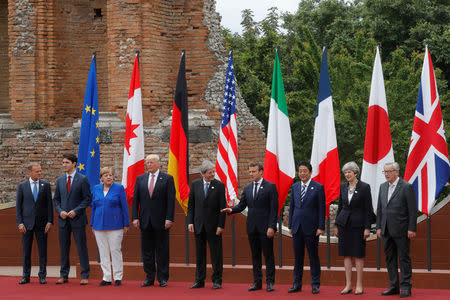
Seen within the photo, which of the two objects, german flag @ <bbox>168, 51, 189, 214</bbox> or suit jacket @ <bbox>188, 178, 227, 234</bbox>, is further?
german flag @ <bbox>168, 51, 189, 214</bbox>

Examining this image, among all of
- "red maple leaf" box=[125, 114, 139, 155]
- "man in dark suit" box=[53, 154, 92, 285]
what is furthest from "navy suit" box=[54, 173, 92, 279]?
"red maple leaf" box=[125, 114, 139, 155]

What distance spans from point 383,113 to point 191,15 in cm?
688

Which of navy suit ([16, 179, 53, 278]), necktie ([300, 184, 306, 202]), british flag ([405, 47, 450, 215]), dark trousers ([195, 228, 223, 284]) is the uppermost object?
british flag ([405, 47, 450, 215])

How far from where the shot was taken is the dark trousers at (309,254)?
9.39m

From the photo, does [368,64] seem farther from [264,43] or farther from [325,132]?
[325,132]

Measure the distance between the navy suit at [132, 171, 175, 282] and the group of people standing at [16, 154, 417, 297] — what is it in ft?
0.04

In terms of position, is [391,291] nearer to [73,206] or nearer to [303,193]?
[303,193]

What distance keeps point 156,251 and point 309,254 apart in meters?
2.12

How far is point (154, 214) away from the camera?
9984 mm

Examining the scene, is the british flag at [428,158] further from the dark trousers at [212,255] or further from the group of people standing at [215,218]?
the dark trousers at [212,255]

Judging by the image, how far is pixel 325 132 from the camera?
11.0m

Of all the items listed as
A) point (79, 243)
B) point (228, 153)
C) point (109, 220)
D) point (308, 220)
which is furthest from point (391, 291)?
point (79, 243)

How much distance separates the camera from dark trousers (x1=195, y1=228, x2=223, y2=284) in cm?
983

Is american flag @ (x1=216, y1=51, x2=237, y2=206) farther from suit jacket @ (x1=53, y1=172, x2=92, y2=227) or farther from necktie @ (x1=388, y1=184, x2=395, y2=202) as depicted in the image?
necktie @ (x1=388, y1=184, x2=395, y2=202)
